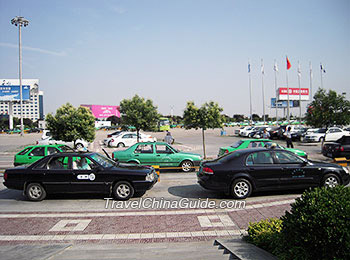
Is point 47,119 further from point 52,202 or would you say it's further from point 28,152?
point 52,202

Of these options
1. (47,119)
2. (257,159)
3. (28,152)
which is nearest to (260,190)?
(257,159)

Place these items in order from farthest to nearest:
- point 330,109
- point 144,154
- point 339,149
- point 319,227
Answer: point 330,109
point 339,149
point 144,154
point 319,227

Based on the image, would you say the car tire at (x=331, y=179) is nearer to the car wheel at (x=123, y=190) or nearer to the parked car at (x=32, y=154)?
the car wheel at (x=123, y=190)

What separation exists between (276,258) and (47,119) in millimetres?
19957

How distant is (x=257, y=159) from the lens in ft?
27.6

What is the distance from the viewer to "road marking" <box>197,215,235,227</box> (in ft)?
20.4

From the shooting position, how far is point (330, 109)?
25562 millimetres

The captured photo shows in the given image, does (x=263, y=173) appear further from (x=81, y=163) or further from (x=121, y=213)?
(x=81, y=163)

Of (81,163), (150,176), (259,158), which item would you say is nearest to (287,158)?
(259,158)

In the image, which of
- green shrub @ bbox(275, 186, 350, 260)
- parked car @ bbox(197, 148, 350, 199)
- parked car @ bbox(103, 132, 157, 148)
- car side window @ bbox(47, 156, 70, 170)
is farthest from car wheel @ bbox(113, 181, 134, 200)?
parked car @ bbox(103, 132, 157, 148)

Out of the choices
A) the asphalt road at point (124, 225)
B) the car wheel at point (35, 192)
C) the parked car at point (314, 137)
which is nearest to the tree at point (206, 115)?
the asphalt road at point (124, 225)

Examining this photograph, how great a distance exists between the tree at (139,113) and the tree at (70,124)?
3.49m

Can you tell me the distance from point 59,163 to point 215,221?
194 inches

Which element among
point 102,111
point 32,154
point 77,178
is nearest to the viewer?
point 77,178
